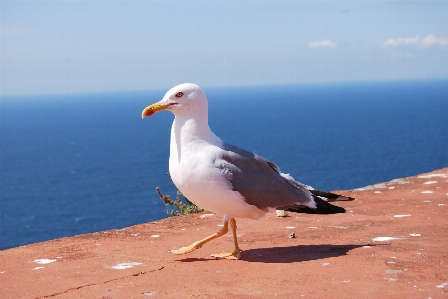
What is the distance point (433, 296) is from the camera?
5.09 m

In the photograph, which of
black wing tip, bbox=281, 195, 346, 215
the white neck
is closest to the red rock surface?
black wing tip, bbox=281, 195, 346, 215

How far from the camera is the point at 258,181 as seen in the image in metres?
6.72

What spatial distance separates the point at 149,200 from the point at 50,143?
6019 cm

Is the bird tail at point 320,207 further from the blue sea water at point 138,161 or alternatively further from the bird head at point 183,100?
the blue sea water at point 138,161

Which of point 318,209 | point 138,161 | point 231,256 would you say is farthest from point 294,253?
point 138,161

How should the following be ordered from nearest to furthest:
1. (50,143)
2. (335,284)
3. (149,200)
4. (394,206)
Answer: (335,284)
(394,206)
(149,200)
(50,143)

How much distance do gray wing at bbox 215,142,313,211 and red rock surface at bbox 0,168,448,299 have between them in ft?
1.92

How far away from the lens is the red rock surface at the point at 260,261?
214 inches

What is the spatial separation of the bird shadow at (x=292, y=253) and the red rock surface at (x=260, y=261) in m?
0.01

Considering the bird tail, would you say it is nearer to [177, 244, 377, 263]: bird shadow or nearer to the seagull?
the seagull

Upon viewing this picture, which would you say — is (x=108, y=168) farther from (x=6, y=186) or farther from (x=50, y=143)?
(x=50, y=143)

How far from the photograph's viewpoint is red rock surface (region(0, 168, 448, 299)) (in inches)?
214

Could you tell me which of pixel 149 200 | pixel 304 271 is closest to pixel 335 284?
pixel 304 271

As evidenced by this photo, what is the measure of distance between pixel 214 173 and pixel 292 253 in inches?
52.9
